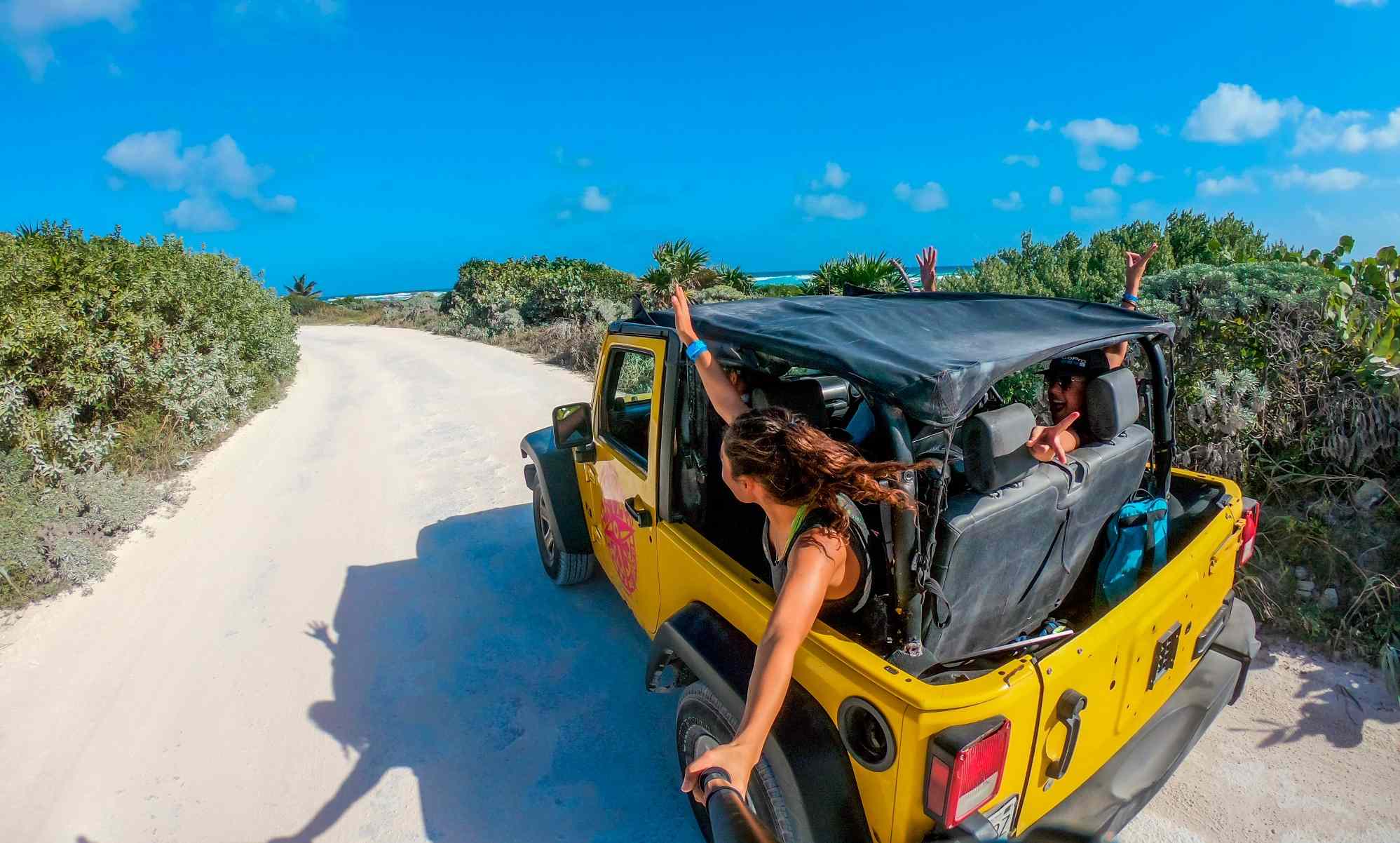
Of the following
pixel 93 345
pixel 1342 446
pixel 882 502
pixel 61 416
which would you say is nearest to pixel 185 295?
pixel 93 345

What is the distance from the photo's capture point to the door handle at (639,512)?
9.79 feet

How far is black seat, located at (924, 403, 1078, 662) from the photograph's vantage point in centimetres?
195

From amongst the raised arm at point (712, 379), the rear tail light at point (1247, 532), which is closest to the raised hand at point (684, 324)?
the raised arm at point (712, 379)

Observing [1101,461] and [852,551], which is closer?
[852,551]

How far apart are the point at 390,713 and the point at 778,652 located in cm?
285

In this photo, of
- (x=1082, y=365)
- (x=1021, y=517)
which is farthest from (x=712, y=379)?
(x=1082, y=365)

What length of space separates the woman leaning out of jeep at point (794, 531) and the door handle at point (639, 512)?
90 centimetres

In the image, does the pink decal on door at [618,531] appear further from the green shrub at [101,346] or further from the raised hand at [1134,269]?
the green shrub at [101,346]

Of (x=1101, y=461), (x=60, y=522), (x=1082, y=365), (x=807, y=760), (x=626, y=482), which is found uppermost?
(x=1082, y=365)

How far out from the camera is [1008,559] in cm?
216

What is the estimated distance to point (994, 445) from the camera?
1.91 metres

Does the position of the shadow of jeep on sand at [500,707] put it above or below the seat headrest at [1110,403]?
below

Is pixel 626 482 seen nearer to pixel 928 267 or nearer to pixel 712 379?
pixel 712 379

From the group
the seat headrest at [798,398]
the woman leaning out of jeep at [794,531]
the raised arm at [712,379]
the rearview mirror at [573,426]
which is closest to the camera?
the woman leaning out of jeep at [794,531]
